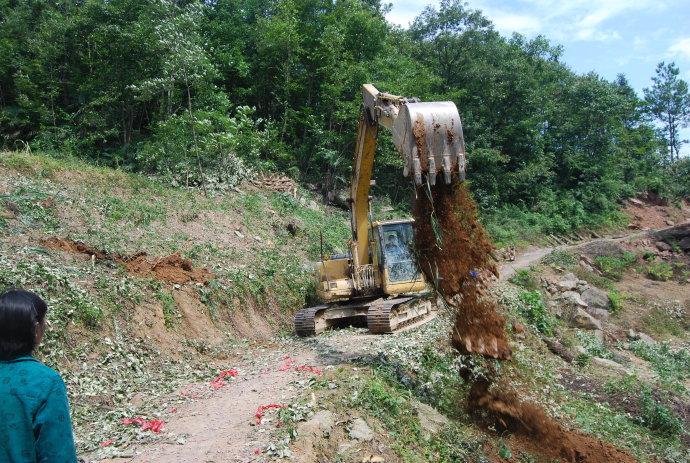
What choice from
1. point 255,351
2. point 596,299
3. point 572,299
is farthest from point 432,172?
point 596,299

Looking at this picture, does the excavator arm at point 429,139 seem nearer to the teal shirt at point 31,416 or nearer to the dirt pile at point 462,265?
the dirt pile at point 462,265

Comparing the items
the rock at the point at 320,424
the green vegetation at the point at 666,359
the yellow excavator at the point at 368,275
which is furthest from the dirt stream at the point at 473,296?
the green vegetation at the point at 666,359

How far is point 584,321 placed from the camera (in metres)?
17.8

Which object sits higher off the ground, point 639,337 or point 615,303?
point 615,303

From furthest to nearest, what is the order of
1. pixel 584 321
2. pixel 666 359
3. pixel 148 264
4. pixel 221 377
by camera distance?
pixel 584 321, pixel 666 359, pixel 148 264, pixel 221 377

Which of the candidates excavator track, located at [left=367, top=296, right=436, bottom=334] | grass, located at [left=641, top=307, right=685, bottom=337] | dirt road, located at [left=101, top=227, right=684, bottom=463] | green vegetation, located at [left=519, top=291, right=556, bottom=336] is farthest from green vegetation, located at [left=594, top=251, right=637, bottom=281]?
dirt road, located at [left=101, top=227, right=684, bottom=463]

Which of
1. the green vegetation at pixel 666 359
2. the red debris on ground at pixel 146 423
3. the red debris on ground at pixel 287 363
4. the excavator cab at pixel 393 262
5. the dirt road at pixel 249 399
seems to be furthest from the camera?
the green vegetation at pixel 666 359

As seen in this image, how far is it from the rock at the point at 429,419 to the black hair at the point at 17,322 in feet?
17.3

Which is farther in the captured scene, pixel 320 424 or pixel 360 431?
pixel 360 431

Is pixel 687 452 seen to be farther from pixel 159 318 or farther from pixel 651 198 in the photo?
pixel 651 198

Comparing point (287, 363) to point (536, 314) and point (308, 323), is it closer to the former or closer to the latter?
point (308, 323)

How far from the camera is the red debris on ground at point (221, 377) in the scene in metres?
8.55

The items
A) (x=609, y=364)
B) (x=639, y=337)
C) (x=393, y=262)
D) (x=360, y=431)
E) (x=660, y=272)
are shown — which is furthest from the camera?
(x=660, y=272)

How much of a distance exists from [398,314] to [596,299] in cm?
1153
